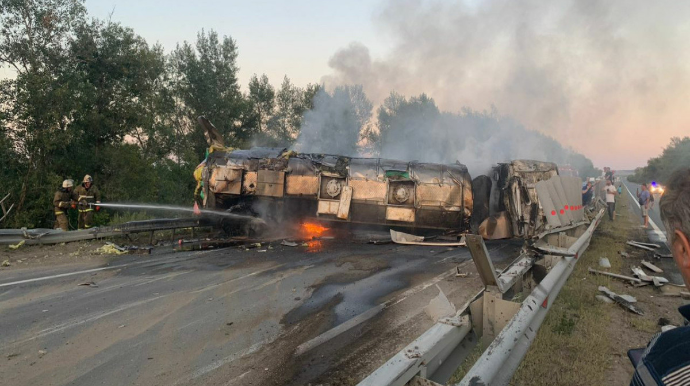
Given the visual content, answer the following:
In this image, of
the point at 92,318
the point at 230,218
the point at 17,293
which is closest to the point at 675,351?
the point at 92,318

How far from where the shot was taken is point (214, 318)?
4352 millimetres

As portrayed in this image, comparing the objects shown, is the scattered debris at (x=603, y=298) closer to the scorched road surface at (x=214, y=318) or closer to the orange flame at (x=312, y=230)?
the scorched road surface at (x=214, y=318)

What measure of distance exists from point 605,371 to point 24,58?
17.6m

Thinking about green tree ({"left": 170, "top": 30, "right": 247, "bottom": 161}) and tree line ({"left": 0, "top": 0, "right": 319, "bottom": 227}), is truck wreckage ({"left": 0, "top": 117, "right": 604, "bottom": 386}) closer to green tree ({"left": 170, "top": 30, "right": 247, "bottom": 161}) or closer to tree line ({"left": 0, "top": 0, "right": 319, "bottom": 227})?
tree line ({"left": 0, "top": 0, "right": 319, "bottom": 227})

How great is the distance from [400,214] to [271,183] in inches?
126

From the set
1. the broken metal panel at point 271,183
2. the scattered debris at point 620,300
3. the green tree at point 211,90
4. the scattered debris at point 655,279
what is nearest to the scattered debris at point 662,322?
the scattered debris at point 620,300

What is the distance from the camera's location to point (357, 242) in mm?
9555

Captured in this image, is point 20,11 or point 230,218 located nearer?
point 230,218

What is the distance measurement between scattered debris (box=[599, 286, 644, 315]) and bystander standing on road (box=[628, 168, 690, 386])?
14.7ft

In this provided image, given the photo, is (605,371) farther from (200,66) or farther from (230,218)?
(200,66)

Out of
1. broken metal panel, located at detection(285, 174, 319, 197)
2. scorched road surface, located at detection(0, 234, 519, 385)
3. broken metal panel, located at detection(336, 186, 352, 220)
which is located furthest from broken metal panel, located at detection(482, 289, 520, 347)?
broken metal panel, located at detection(285, 174, 319, 197)

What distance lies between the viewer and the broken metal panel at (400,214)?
9.15 meters

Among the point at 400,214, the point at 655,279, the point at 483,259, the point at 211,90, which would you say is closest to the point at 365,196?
the point at 400,214

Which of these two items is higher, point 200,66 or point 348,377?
point 200,66
